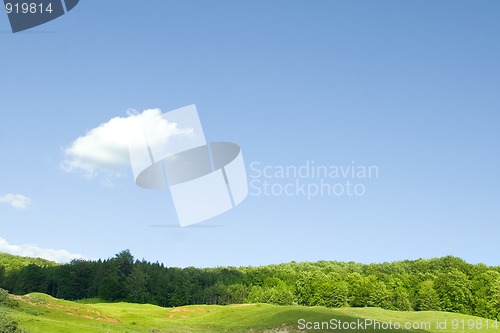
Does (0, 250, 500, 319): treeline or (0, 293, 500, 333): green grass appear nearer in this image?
(0, 293, 500, 333): green grass

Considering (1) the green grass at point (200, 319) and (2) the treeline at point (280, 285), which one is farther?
(2) the treeline at point (280, 285)

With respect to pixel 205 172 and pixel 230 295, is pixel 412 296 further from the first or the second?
pixel 205 172

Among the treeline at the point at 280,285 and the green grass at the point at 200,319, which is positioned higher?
the treeline at the point at 280,285

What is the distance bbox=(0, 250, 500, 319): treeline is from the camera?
12912cm

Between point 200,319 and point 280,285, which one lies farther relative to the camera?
point 280,285

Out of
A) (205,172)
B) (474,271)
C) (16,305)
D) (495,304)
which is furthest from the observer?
(474,271)

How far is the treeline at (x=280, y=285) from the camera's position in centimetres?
12912

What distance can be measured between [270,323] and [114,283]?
97106 millimetres

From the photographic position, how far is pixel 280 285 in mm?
146125

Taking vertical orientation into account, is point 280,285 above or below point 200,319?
above

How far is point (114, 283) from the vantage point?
5728 inches

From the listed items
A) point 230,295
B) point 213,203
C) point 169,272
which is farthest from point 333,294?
point 213,203

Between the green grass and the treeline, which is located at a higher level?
the treeline

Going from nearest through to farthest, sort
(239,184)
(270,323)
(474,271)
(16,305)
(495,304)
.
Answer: (239,184) < (16,305) < (270,323) < (495,304) < (474,271)
